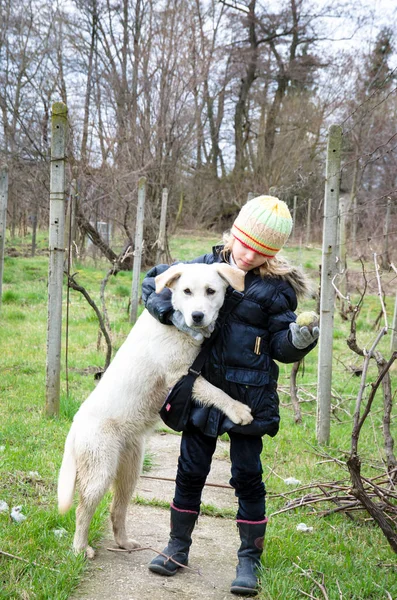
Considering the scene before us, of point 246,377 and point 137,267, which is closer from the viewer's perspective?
point 246,377

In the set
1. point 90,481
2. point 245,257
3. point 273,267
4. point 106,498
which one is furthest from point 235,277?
point 106,498

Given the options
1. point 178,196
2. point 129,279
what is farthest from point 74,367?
point 178,196

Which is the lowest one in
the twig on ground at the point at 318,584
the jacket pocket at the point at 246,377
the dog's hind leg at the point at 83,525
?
the twig on ground at the point at 318,584

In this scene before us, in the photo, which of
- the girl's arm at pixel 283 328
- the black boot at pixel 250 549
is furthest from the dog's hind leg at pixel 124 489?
the girl's arm at pixel 283 328

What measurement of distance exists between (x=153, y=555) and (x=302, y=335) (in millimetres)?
1466

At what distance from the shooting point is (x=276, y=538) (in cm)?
323

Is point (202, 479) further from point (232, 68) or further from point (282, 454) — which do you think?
point (232, 68)

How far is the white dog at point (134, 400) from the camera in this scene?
280 centimetres

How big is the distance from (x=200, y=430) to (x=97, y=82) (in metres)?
16.0

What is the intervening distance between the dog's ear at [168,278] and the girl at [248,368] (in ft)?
0.34

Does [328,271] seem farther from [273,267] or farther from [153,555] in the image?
[153,555]

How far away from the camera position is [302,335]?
8.45 ft

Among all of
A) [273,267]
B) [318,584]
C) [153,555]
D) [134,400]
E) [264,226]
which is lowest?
[153,555]

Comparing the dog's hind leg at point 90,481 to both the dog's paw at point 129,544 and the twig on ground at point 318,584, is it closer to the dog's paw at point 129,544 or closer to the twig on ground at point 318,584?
the dog's paw at point 129,544
